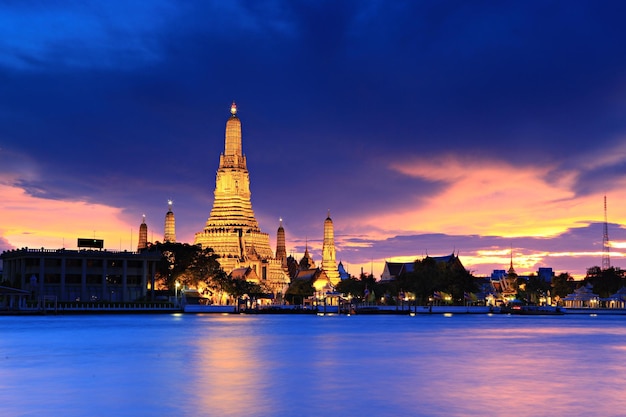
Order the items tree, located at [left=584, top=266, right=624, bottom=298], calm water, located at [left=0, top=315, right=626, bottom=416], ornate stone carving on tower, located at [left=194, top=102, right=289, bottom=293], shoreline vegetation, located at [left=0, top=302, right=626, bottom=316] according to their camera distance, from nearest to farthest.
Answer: calm water, located at [left=0, top=315, right=626, bottom=416] < shoreline vegetation, located at [left=0, top=302, right=626, bottom=316] < ornate stone carving on tower, located at [left=194, top=102, right=289, bottom=293] < tree, located at [left=584, top=266, right=624, bottom=298]

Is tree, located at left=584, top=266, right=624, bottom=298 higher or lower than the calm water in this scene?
higher

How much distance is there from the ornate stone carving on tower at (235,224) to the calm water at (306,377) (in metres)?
116

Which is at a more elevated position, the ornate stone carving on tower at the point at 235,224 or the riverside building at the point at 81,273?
the ornate stone carving on tower at the point at 235,224

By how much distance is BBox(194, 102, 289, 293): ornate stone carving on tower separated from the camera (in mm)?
175625

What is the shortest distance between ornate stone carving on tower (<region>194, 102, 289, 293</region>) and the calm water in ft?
380

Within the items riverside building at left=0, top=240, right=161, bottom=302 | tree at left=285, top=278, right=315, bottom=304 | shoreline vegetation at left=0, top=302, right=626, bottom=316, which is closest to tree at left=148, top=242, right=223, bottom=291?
shoreline vegetation at left=0, top=302, right=626, bottom=316

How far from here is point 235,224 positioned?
587 feet

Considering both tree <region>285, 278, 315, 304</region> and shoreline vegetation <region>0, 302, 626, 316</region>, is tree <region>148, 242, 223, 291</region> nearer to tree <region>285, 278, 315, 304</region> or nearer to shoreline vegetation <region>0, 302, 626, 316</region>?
shoreline vegetation <region>0, 302, 626, 316</region>

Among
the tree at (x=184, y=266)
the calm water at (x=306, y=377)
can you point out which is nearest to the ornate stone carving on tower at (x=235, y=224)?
the tree at (x=184, y=266)

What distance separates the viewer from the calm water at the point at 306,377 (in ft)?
87.7

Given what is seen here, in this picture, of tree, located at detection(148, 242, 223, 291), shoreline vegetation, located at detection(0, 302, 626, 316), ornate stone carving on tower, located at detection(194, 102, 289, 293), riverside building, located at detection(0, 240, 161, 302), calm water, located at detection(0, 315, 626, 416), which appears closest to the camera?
calm water, located at detection(0, 315, 626, 416)

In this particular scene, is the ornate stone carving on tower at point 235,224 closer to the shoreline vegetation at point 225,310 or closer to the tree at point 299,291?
the tree at point 299,291

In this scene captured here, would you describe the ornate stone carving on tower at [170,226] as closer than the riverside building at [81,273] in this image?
No

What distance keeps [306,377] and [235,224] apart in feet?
473
